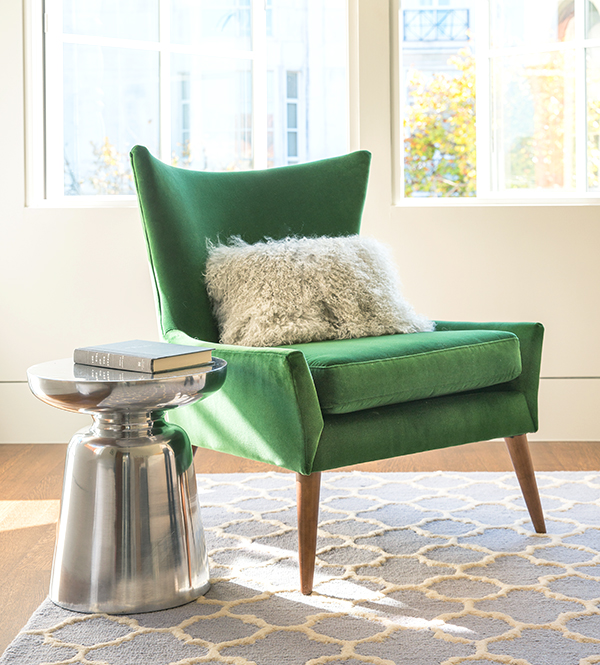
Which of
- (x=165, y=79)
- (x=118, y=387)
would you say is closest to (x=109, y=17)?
(x=165, y=79)

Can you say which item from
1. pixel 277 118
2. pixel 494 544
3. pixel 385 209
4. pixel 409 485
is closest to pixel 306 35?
pixel 277 118

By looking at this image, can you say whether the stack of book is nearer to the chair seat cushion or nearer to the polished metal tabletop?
the polished metal tabletop

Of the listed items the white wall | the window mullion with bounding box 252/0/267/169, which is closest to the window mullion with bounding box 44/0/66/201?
the white wall

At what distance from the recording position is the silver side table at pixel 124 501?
1457 mm

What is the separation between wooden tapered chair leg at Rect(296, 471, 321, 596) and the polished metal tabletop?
0.97 ft

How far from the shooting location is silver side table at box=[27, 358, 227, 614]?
1.46 meters

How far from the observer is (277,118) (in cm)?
333

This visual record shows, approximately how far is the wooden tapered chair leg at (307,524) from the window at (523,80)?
185 cm

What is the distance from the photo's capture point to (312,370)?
162 cm

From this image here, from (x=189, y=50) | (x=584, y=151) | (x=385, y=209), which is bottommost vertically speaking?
(x=385, y=209)

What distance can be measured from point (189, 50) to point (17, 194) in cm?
95

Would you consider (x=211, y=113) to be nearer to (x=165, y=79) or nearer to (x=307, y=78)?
(x=165, y=79)

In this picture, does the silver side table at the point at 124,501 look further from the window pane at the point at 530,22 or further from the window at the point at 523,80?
the window pane at the point at 530,22

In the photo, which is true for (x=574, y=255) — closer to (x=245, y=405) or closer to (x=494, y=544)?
(x=494, y=544)
